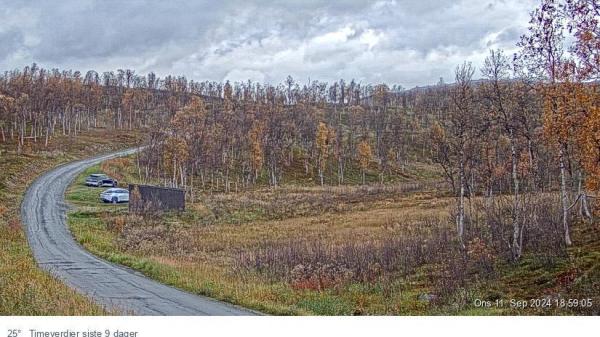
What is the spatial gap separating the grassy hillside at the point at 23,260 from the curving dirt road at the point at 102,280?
0.54 metres

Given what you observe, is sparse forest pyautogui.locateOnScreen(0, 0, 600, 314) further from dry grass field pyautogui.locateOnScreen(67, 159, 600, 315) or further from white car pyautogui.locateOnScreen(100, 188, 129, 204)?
white car pyautogui.locateOnScreen(100, 188, 129, 204)

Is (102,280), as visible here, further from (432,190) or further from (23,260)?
(432,190)

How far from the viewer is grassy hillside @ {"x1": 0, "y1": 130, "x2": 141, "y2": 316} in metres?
9.30

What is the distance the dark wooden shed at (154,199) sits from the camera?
3130 cm

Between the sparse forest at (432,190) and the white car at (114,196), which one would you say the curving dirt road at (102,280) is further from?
the white car at (114,196)

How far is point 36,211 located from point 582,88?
2614cm

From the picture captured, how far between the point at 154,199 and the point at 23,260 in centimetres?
1751

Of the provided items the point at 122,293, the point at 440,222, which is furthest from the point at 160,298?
the point at 440,222

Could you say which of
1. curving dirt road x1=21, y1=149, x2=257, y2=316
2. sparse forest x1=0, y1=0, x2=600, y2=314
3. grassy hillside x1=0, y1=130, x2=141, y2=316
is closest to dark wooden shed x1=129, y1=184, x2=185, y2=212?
sparse forest x1=0, y1=0, x2=600, y2=314

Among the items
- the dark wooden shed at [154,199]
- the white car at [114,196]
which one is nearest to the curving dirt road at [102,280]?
the dark wooden shed at [154,199]

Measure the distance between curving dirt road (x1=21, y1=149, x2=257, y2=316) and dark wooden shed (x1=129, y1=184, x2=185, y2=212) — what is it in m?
4.34

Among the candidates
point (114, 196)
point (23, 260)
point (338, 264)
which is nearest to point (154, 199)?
point (114, 196)

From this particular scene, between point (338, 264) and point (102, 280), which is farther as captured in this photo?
point (338, 264)

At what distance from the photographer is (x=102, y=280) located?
1383cm
